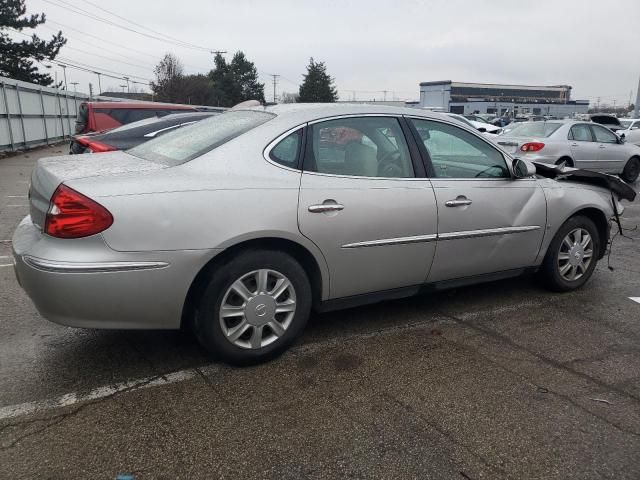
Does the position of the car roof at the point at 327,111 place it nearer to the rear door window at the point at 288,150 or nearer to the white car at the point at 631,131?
the rear door window at the point at 288,150

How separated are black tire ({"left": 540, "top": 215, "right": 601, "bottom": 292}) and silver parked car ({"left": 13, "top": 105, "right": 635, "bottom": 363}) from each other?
15 centimetres

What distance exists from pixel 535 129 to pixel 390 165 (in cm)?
987

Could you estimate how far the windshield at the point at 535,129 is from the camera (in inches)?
468

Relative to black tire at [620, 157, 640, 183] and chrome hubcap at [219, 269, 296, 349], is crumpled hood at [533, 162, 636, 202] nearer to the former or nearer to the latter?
chrome hubcap at [219, 269, 296, 349]

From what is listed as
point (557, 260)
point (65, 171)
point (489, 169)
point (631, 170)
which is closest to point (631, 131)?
point (631, 170)

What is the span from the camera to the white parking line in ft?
8.71

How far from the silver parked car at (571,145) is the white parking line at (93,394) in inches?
377

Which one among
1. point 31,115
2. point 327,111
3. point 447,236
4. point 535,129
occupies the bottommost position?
point 31,115

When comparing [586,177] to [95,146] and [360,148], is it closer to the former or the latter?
[360,148]

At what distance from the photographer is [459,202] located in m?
3.74

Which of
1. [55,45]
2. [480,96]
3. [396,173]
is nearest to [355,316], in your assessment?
[396,173]

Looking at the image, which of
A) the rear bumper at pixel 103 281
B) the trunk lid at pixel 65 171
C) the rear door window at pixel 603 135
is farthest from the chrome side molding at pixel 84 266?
the rear door window at pixel 603 135

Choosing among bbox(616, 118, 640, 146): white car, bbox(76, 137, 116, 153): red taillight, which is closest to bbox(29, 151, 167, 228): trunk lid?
bbox(76, 137, 116, 153): red taillight

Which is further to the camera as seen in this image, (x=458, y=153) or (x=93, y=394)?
(x=458, y=153)
